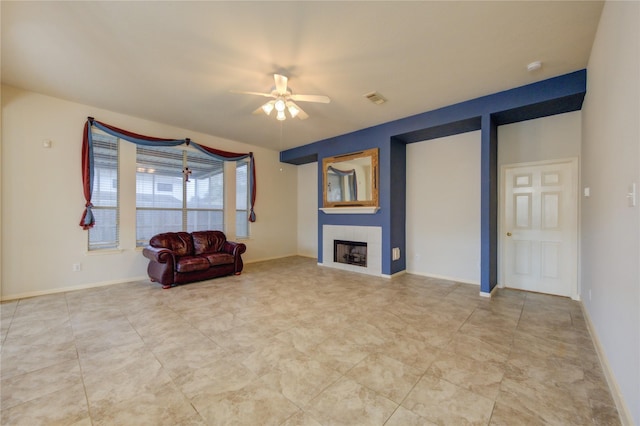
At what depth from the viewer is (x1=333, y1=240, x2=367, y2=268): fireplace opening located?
17.3ft

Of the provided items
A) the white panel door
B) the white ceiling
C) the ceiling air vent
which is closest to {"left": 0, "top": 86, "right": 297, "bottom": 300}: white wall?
the white ceiling

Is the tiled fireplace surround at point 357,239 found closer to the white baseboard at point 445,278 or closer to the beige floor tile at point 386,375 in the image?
the white baseboard at point 445,278

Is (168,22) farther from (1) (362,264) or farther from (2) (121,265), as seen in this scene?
(1) (362,264)

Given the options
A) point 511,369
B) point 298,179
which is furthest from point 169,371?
point 298,179

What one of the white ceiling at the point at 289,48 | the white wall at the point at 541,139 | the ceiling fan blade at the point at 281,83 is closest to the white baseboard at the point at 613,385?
the white wall at the point at 541,139

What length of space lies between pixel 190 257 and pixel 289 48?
12.2 feet

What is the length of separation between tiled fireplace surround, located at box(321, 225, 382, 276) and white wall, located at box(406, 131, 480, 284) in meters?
0.73

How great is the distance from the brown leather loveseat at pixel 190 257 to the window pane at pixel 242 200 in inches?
33.3

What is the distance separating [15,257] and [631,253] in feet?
21.4

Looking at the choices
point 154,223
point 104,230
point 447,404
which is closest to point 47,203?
point 104,230

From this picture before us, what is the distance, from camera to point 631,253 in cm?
144

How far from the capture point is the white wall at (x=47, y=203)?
356 centimetres

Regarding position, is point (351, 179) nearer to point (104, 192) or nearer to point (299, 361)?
point (299, 361)

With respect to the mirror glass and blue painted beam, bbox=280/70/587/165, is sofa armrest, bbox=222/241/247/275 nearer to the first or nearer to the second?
the mirror glass
